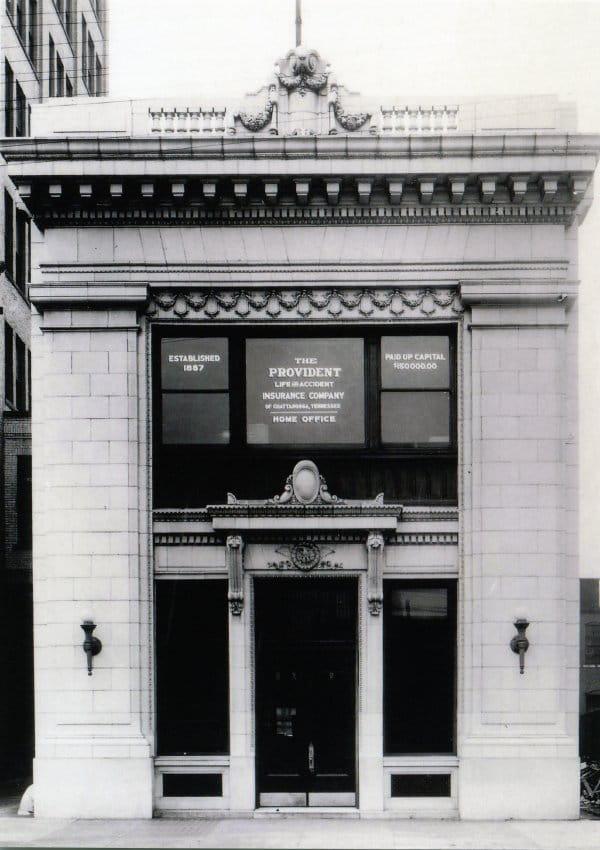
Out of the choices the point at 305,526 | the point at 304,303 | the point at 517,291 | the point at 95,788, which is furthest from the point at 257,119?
the point at 95,788

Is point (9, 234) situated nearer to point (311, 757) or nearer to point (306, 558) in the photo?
point (306, 558)

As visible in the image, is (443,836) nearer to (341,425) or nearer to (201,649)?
(201,649)

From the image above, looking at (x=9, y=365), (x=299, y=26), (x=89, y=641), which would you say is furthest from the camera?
(x=9, y=365)

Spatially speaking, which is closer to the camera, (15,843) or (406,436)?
(15,843)

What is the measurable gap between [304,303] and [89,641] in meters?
6.67

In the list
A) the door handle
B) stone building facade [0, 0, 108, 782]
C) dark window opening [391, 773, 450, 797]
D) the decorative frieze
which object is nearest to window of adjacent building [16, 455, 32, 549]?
stone building facade [0, 0, 108, 782]

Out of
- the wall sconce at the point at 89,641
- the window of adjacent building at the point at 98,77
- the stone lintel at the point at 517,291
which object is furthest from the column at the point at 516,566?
the window of adjacent building at the point at 98,77

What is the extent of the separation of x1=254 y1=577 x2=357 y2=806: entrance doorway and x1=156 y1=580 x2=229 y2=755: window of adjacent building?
0.63 meters

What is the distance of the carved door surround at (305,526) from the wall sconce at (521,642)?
7.33 ft

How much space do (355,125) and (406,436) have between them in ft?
17.5

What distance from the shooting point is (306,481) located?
14.3 metres

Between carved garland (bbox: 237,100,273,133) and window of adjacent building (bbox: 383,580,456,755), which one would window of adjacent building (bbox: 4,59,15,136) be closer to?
carved garland (bbox: 237,100,273,133)

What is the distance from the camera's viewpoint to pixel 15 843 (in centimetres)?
1223

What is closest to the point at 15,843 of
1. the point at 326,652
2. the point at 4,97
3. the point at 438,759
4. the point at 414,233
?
the point at 326,652
